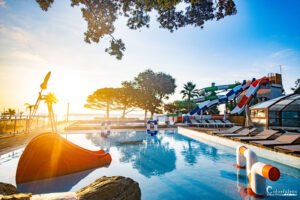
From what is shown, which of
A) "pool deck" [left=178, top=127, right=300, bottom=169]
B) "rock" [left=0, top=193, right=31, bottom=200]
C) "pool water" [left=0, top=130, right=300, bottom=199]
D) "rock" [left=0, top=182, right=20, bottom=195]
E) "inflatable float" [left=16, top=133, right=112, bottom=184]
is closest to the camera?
"rock" [left=0, top=193, right=31, bottom=200]

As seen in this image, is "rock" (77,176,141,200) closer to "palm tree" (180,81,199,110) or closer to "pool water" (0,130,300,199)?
"pool water" (0,130,300,199)

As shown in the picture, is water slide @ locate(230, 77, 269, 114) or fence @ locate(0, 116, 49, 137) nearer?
fence @ locate(0, 116, 49, 137)

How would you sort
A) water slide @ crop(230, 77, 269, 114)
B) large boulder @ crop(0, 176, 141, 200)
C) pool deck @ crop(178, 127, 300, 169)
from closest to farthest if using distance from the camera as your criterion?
large boulder @ crop(0, 176, 141, 200) < pool deck @ crop(178, 127, 300, 169) < water slide @ crop(230, 77, 269, 114)

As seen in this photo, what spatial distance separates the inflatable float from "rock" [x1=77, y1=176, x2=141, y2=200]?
3.86m

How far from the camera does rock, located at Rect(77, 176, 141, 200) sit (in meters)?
2.63

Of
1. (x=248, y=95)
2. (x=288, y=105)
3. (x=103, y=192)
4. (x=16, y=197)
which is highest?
(x=248, y=95)

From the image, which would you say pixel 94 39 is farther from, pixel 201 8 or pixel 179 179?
pixel 179 179

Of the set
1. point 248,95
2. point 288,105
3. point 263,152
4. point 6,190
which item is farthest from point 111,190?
point 248,95

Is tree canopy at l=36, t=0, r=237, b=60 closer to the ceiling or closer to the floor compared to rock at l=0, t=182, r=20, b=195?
closer to the ceiling

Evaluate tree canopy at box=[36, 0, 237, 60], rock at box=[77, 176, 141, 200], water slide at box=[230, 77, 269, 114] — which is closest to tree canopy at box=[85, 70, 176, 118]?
water slide at box=[230, 77, 269, 114]

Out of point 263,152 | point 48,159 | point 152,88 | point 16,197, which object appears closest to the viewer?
point 16,197

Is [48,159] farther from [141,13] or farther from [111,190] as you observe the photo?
[141,13]

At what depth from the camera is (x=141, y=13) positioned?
689 centimetres

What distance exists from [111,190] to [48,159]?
14.4 ft
